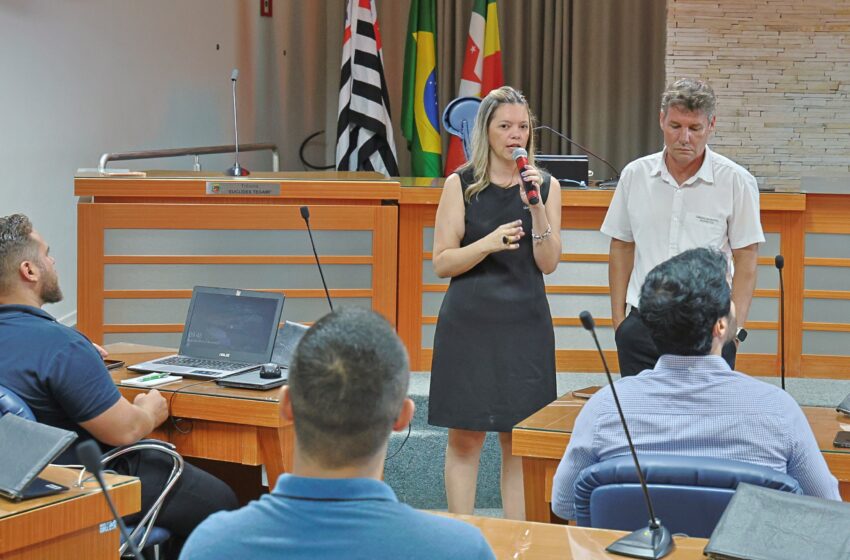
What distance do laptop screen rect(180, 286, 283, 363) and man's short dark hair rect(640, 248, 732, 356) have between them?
5.32 feet

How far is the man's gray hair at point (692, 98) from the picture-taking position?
3166mm

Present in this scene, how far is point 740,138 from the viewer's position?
6773 millimetres

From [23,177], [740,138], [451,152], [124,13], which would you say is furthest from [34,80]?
Answer: [740,138]

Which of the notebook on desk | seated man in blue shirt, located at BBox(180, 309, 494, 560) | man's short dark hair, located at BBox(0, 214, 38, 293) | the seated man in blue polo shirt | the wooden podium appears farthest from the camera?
the wooden podium

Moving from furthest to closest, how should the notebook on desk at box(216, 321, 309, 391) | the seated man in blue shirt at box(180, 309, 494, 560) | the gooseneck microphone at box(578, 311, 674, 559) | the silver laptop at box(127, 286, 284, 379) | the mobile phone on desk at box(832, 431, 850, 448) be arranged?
the silver laptop at box(127, 286, 284, 379)
the notebook on desk at box(216, 321, 309, 391)
the mobile phone on desk at box(832, 431, 850, 448)
the gooseneck microphone at box(578, 311, 674, 559)
the seated man in blue shirt at box(180, 309, 494, 560)

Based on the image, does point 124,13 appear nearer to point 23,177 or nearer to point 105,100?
point 105,100

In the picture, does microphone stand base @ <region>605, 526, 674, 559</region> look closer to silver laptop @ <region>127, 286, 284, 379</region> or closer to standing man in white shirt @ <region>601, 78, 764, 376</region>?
standing man in white shirt @ <region>601, 78, 764, 376</region>

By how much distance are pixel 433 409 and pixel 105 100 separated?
157 inches

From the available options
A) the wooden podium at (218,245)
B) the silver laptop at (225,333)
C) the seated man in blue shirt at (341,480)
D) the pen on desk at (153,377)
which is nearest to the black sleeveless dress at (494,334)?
the silver laptop at (225,333)

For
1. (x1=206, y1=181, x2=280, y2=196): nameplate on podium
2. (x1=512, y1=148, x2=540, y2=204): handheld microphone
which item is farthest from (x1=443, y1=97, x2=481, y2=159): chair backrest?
(x1=512, y1=148, x2=540, y2=204): handheld microphone

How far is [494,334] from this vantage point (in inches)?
132

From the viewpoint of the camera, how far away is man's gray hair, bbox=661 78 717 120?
3.17 m

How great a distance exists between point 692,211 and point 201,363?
157cm

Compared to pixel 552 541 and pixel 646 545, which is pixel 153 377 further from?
pixel 646 545
